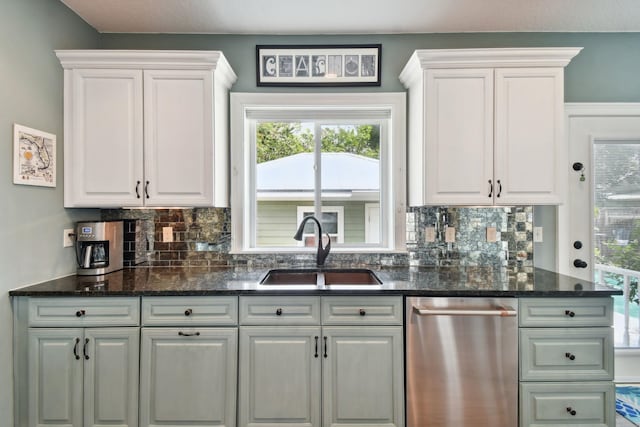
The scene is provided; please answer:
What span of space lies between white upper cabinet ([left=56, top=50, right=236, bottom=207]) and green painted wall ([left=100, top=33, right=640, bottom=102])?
0.46m

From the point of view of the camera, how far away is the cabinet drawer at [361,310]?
5.82 ft

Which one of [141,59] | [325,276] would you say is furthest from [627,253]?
[141,59]

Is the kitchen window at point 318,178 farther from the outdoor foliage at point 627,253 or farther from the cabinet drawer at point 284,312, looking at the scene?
the outdoor foliage at point 627,253

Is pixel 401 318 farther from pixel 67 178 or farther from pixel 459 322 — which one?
pixel 67 178

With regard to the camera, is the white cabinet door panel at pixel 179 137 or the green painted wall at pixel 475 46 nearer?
the white cabinet door panel at pixel 179 137

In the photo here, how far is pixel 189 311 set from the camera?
1765 millimetres

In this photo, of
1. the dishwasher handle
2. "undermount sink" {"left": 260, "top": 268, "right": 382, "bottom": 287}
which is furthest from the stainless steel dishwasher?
"undermount sink" {"left": 260, "top": 268, "right": 382, "bottom": 287}

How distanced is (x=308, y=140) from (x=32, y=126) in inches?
65.9

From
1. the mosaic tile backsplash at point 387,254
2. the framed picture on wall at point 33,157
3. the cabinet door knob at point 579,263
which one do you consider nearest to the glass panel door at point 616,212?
the cabinet door knob at point 579,263

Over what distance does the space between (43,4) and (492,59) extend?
2692 mm

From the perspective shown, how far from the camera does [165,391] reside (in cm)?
175

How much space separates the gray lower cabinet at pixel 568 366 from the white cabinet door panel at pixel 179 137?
2013 mm

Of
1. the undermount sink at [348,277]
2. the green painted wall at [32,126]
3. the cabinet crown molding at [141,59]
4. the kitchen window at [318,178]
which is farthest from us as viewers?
the kitchen window at [318,178]

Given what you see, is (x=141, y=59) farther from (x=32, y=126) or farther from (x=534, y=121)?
(x=534, y=121)
